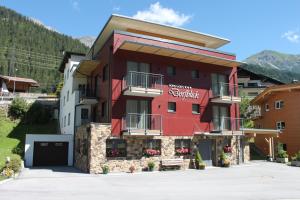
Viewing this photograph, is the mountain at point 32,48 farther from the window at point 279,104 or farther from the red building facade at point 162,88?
the red building facade at point 162,88

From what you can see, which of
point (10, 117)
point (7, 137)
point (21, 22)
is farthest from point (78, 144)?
point (21, 22)

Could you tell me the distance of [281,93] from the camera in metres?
38.4

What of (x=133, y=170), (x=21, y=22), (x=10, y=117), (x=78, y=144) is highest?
(x=21, y=22)

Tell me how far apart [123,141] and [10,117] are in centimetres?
2453

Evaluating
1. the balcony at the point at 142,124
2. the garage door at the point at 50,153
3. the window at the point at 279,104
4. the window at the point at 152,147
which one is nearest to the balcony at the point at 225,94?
the balcony at the point at 142,124

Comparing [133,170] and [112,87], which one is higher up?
[112,87]

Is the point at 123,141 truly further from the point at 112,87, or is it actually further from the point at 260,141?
the point at 260,141

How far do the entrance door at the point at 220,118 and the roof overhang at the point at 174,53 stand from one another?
3.99m

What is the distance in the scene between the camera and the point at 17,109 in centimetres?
4181

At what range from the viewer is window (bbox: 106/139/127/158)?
22.7 m

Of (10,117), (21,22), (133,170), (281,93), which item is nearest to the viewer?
(133,170)

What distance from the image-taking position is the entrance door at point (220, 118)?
1099 inches

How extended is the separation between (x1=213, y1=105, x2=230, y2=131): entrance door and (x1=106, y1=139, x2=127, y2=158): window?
883 centimetres

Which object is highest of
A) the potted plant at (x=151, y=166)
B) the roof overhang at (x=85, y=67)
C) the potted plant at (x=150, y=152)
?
the roof overhang at (x=85, y=67)
